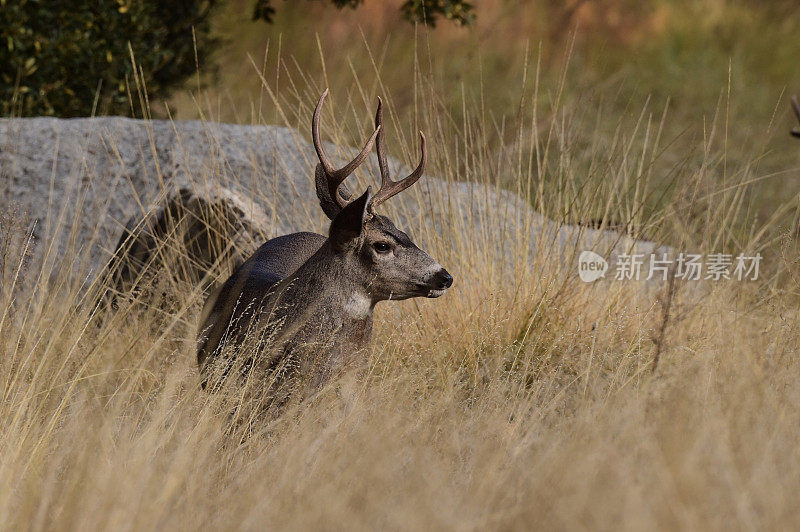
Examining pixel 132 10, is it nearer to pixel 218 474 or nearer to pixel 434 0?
pixel 434 0

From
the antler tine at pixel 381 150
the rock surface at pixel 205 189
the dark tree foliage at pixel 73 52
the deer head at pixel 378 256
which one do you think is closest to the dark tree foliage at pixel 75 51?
the dark tree foliage at pixel 73 52

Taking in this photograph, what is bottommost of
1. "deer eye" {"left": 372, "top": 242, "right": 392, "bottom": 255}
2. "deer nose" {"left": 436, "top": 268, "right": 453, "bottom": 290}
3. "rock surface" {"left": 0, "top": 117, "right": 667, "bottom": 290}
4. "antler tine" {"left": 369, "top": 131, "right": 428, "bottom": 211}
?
"rock surface" {"left": 0, "top": 117, "right": 667, "bottom": 290}

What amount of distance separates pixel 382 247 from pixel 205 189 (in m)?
1.64

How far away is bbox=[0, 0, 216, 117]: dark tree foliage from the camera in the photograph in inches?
233

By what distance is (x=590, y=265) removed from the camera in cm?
430

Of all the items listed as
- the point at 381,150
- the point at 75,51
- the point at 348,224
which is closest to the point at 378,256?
the point at 348,224

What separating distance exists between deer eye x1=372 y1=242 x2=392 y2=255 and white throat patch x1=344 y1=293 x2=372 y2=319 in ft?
0.52

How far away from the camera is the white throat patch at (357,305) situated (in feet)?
10.8

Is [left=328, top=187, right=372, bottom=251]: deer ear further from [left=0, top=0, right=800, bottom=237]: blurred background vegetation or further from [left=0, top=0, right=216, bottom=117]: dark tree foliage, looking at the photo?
[left=0, top=0, right=216, bottom=117]: dark tree foliage

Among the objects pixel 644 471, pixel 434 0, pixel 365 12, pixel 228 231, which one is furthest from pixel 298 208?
pixel 365 12

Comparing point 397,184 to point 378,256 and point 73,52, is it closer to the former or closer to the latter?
point 378,256

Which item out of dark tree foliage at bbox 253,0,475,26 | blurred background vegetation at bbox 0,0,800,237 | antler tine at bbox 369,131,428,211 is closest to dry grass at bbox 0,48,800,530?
antler tine at bbox 369,131,428,211

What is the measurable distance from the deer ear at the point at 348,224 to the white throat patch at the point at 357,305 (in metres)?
0.17

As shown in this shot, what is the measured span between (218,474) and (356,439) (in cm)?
44
